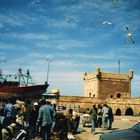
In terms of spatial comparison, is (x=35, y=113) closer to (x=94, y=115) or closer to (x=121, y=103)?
(x=94, y=115)

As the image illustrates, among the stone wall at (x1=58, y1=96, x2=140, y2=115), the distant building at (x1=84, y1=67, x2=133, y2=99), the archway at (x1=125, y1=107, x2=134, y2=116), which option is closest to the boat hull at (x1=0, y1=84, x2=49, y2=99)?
the stone wall at (x1=58, y1=96, x2=140, y2=115)

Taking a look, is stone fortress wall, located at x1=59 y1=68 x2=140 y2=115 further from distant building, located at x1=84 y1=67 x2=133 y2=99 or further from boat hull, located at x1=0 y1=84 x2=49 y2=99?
boat hull, located at x1=0 y1=84 x2=49 y2=99

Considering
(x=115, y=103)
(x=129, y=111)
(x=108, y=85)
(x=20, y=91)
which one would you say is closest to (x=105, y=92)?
(x=108, y=85)

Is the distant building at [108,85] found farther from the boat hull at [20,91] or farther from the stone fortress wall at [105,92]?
the boat hull at [20,91]

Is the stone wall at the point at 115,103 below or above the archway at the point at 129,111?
above

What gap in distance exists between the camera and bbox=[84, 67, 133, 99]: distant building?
2260 inches

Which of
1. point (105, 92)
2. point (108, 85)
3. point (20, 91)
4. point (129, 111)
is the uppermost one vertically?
point (108, 85)

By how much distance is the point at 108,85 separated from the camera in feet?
192

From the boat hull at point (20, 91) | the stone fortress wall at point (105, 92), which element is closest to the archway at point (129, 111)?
the stone fortress wall at point (105, 92)

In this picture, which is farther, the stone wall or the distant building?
the distant building

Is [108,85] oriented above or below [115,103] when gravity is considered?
above

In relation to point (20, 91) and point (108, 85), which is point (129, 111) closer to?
point (108, 85)

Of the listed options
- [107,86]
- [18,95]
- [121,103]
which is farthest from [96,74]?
[18,95]

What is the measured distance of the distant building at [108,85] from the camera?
188 feet
